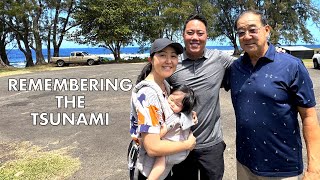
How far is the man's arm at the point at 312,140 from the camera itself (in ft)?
7.44

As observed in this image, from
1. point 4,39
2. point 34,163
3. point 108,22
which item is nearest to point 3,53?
point 4,39

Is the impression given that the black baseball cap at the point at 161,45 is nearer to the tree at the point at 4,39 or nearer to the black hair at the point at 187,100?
the black hair at the point at 187,100

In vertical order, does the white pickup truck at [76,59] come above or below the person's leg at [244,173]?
above

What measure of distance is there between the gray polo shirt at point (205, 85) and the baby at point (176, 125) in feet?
1.07

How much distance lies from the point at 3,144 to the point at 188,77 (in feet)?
16.3

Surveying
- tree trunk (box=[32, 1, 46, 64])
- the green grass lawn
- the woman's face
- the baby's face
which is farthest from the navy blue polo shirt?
tree trunk (box=[32, 1, 46, 64])

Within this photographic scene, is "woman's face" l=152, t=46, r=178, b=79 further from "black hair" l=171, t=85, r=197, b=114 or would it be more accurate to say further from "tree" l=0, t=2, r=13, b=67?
"tree" l=0, t=2, r=13, b=67

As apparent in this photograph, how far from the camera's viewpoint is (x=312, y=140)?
2301 mm

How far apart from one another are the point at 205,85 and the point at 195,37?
46 centimetres

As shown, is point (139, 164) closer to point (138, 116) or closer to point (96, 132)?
point (138, 116)

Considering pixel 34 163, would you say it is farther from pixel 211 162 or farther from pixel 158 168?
pixel 158 168

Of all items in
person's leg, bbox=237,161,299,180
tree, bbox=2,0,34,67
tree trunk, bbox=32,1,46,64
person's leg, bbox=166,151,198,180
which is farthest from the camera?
tree trunk, bbox=32,1,46,64

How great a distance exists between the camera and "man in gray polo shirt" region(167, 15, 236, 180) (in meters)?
2.79

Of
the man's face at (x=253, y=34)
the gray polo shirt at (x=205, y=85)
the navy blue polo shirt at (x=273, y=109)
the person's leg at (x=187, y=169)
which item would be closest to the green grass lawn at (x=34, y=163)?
the person's leg at (x=187, y=169)
